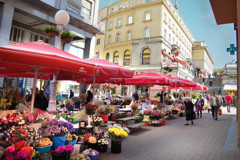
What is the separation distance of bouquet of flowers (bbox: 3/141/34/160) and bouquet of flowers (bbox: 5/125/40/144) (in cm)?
13

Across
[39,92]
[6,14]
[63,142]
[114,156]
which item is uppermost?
[6,14]

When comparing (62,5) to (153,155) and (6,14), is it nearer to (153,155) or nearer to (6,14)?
(6,14)

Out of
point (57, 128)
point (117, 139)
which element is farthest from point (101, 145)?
point (57, 128)

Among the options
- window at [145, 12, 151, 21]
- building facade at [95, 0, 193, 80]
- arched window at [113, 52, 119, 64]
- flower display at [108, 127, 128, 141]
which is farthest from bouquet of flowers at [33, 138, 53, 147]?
arched window at [113, 52, 119, 64]

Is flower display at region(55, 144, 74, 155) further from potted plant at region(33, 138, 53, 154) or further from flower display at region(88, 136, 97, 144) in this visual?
flower display at region(88, 136, 97, 144)

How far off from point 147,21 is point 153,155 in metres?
33.8

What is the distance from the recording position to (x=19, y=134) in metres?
3.29

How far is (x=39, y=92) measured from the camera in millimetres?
8148

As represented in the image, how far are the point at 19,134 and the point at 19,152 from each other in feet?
1.29

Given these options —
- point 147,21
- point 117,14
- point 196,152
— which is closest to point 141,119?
point 196,152

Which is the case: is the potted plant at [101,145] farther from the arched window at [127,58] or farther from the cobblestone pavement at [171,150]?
the arched window at [127,58]

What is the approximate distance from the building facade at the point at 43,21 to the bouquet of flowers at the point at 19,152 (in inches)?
425

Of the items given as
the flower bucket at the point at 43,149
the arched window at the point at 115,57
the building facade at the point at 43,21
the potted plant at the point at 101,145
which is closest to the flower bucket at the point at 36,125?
the flower bucket at the point at 43,149

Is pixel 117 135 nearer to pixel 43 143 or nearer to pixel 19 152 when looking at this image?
pixel 43 143
